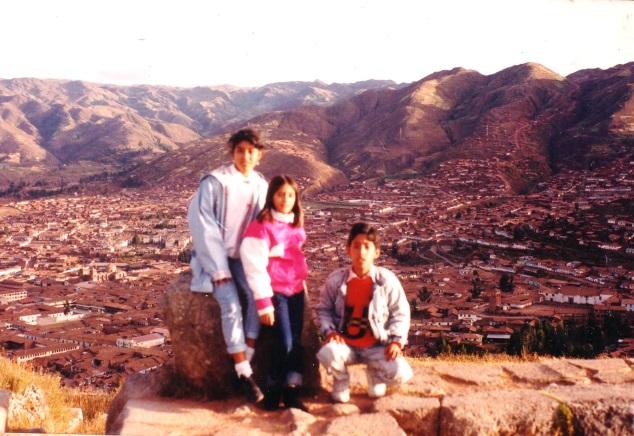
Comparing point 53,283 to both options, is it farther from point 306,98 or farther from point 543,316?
point 306,98

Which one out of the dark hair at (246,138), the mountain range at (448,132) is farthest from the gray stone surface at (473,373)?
the mountain range at (448,132)

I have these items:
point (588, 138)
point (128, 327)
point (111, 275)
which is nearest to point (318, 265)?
point (128, 327)

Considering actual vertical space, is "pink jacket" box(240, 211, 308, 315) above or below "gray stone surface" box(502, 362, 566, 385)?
above

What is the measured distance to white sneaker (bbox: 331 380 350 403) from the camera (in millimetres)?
4477

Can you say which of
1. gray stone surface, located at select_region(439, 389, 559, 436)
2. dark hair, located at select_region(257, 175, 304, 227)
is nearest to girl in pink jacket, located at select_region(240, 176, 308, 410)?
dark hair, located at select_region(257, 175, 304, 227)

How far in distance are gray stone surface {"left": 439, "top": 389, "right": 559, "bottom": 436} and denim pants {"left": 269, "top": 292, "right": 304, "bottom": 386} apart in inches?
46.8

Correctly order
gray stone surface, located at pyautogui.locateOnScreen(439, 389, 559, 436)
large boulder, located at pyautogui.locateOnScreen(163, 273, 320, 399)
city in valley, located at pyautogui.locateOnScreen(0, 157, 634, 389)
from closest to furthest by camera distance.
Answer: gray stone surface, located at pyautogui.locateOnScreen(439, 389, 559, 436) < large boulder, located at pyautogui.locateOnScreen(163, 273, 320, 399) < city in valley, located at pyautogui.locateOnScreen(0, 157, 634, 389)

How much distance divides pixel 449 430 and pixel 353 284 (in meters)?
1.31

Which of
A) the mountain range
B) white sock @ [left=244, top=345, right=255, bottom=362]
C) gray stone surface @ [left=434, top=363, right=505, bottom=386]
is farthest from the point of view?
the mountain range

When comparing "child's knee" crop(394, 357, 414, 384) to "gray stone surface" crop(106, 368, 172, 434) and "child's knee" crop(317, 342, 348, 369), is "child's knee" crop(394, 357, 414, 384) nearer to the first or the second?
"child's knee" crop(317, 342, 348, 369)

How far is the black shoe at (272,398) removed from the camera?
4.33 m

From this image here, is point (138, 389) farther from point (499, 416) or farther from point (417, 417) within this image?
point (499, 416)

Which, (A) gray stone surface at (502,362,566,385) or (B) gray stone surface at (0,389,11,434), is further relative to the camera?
(A) gray stone surface at (502,362,566,385)

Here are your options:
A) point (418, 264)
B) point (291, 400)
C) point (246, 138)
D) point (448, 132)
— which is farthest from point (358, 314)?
point (448, 132)
